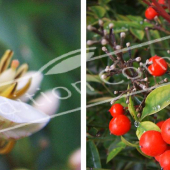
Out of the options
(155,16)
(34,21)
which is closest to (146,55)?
(155,16)

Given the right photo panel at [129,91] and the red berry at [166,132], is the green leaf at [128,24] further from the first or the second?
the red berry at [166,132]

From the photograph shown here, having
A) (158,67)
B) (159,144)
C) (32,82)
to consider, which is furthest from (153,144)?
(32,82)

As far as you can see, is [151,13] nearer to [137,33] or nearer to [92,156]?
[137,33]

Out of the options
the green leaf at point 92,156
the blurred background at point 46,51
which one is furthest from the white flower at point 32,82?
the green leaf at point 92,156

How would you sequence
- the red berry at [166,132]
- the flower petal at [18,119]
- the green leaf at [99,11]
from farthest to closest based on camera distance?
1. the green leaf at [99,11]
2. the flower petal at [18,119]
3. the red berry at [166,132]

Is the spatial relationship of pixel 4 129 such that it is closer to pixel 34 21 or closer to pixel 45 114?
pixel 45 114

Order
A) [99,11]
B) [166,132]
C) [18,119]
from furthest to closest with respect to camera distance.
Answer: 1. [99,11]
2. [18,119]
3. [166,132]

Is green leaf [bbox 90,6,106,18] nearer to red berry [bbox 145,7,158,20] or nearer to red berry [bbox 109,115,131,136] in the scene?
red berry [bbox 145,7,158,20]
